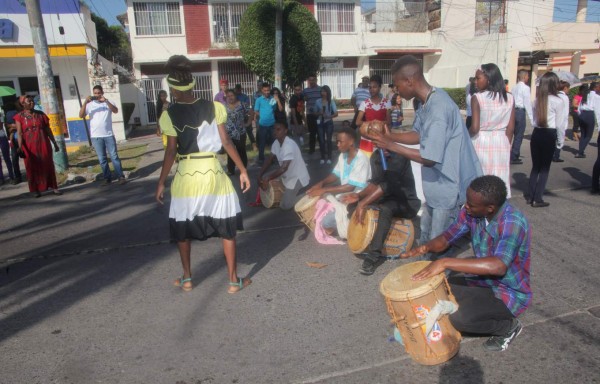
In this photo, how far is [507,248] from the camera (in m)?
2.87

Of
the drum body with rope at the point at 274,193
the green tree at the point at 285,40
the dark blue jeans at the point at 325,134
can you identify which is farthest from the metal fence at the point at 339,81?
the drum body with rope at the point at 274,193

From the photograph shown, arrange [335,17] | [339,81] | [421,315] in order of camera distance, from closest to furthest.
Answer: [421,315], [335,17], [339,81]

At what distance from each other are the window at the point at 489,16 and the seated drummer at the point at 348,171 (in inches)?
1125

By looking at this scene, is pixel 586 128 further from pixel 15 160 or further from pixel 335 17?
pixel 335 17

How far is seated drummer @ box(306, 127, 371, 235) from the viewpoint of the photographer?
5.08m

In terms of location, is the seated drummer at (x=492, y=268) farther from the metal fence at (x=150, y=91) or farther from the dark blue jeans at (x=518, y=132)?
the metal fence at (x=150, y=91)

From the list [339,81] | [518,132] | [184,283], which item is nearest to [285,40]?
[518,132]

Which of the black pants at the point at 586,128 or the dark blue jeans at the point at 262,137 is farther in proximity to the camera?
the dark blue jeans at the point at 262,137

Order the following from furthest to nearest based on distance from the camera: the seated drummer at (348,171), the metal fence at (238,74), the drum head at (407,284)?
the metal fence at (238,74) < the seated drummer at (348,171) < the drum head at (407,284)

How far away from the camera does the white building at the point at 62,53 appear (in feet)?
50.3

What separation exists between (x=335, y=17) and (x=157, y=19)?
937 centimetres

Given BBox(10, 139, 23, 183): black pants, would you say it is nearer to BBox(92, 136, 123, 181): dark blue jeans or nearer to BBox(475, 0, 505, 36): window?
BBox(92, 136, 123, 181): dark blue jeans

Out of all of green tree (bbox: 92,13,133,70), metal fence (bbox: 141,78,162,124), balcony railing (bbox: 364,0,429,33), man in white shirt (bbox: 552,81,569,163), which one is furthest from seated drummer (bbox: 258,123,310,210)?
green tree (bbox: 92,13,133,70)

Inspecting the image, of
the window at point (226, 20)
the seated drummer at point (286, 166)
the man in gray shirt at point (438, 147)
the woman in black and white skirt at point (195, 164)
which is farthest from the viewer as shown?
the window at point (226, 20)
